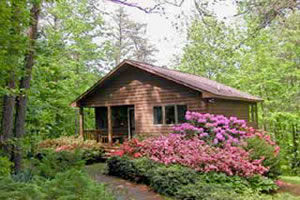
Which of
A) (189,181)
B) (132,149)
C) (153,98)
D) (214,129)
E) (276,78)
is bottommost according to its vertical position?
(189,181)

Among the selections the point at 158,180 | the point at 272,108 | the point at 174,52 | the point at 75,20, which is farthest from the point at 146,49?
the point at 158,180

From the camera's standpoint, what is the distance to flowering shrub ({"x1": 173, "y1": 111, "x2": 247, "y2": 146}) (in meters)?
9.36

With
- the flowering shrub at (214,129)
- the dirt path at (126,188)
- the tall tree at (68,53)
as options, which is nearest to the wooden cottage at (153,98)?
the flowering shrub at (214,129)

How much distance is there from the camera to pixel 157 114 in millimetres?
12891

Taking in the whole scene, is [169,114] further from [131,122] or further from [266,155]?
[266,155]

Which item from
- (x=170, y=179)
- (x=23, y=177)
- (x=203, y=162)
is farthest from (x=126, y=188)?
(x=23, y=177)

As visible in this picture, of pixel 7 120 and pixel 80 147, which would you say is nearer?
pixel 7 120

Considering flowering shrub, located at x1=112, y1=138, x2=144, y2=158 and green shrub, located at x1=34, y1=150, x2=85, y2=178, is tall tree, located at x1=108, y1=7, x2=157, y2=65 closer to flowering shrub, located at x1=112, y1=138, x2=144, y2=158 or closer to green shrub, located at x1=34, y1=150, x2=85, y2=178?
flowering shrub, located at x1=112, y1=138, x2=144, y2=158

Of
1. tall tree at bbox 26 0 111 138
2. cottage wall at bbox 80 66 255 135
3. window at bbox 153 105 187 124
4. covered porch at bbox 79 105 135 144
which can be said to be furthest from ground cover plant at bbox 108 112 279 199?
tall tree at bbox 26 0 111 138

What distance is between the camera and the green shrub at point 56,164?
18.4 ft

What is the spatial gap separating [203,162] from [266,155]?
222 cm

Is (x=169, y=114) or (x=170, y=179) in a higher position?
(x=169, y=114)

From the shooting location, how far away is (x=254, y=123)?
48.7ft

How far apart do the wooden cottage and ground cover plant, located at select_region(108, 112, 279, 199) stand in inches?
62.0
